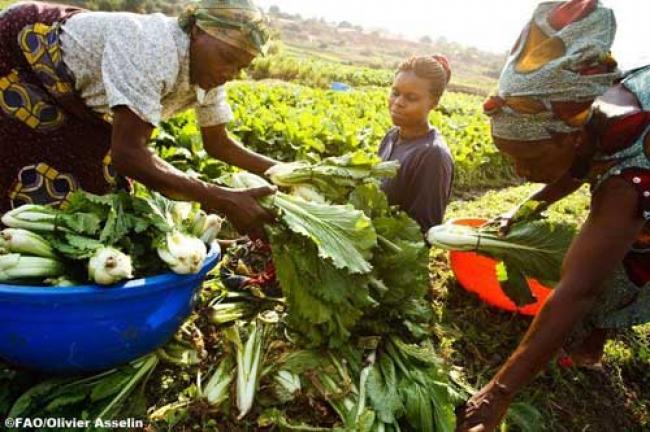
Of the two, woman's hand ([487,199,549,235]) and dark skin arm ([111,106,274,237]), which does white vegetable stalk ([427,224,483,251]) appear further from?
dark skin arm ([111,106,274,237])

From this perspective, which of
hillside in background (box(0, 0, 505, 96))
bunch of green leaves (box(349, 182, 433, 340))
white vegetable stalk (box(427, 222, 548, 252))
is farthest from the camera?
hillside in background (box(0, 0, 505, 96))

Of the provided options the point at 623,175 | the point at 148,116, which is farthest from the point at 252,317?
the point at 623,175

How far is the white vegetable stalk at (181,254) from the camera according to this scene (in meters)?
2.15

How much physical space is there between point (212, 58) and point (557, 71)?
1.48 meters

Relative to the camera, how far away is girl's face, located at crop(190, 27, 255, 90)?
2352mm

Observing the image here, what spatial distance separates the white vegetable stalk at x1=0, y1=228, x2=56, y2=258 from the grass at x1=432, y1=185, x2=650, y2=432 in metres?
2.11

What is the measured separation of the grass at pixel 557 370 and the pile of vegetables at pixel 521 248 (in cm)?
46

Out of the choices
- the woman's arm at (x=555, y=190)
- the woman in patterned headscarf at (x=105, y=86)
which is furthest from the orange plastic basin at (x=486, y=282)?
the woman in patterned headscarf at (x=105, y=86)

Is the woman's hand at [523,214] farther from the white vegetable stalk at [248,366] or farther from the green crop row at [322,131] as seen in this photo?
the white vegetable stalk at [248,366]

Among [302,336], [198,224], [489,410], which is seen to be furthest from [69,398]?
[489,410]

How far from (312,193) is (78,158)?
1.24 meters

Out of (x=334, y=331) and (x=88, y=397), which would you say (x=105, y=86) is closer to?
(x=88, y=397)

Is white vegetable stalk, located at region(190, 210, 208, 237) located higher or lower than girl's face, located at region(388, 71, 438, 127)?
lower

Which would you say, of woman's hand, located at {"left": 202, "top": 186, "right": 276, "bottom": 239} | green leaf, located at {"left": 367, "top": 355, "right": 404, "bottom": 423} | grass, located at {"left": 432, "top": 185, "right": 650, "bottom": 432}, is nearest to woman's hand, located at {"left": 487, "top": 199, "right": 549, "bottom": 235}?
grass, located at {"left": 432, "top": 185, "right": 650, "bottom": 432}
